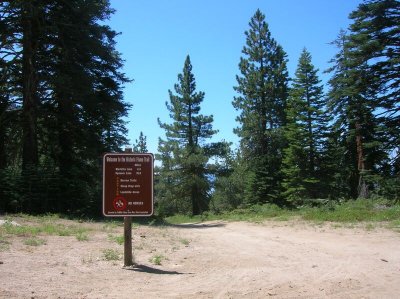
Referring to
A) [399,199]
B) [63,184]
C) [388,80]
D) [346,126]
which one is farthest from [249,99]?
[63,184]

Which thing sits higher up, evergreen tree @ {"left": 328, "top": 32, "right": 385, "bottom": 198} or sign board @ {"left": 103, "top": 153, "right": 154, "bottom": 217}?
evergreen tree @ {"left": 328, "top": 32, "right": 385, "bottom": 198}

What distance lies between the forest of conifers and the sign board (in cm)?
1305

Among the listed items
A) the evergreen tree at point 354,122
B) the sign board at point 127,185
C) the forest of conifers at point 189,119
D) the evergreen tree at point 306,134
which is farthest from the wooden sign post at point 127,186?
the evergreen tree at point 306,134

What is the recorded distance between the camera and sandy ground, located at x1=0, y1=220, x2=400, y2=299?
6.52 m

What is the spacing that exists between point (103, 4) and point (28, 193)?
12.1 metres

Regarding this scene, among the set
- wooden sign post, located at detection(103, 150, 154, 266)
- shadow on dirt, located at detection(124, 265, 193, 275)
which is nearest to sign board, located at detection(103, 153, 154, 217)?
wooden sign post, located at detection(103, 150, 154, 266)

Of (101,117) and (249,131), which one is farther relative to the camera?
(249,131)

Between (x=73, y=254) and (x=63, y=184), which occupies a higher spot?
(x=63, y=184)

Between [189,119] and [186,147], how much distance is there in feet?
11.2

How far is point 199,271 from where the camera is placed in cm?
845

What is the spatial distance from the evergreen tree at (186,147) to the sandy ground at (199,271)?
33.7m

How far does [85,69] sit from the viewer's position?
25.2 m

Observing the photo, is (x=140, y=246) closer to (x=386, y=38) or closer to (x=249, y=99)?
(x=386, y=38)

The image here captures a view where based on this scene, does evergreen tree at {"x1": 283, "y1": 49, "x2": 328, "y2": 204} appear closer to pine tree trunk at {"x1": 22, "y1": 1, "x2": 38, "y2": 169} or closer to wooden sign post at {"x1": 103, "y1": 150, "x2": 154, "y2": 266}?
pine tree trunk at {"x1": 22, "y1": 1, "x2": 38, "y2": 169}
